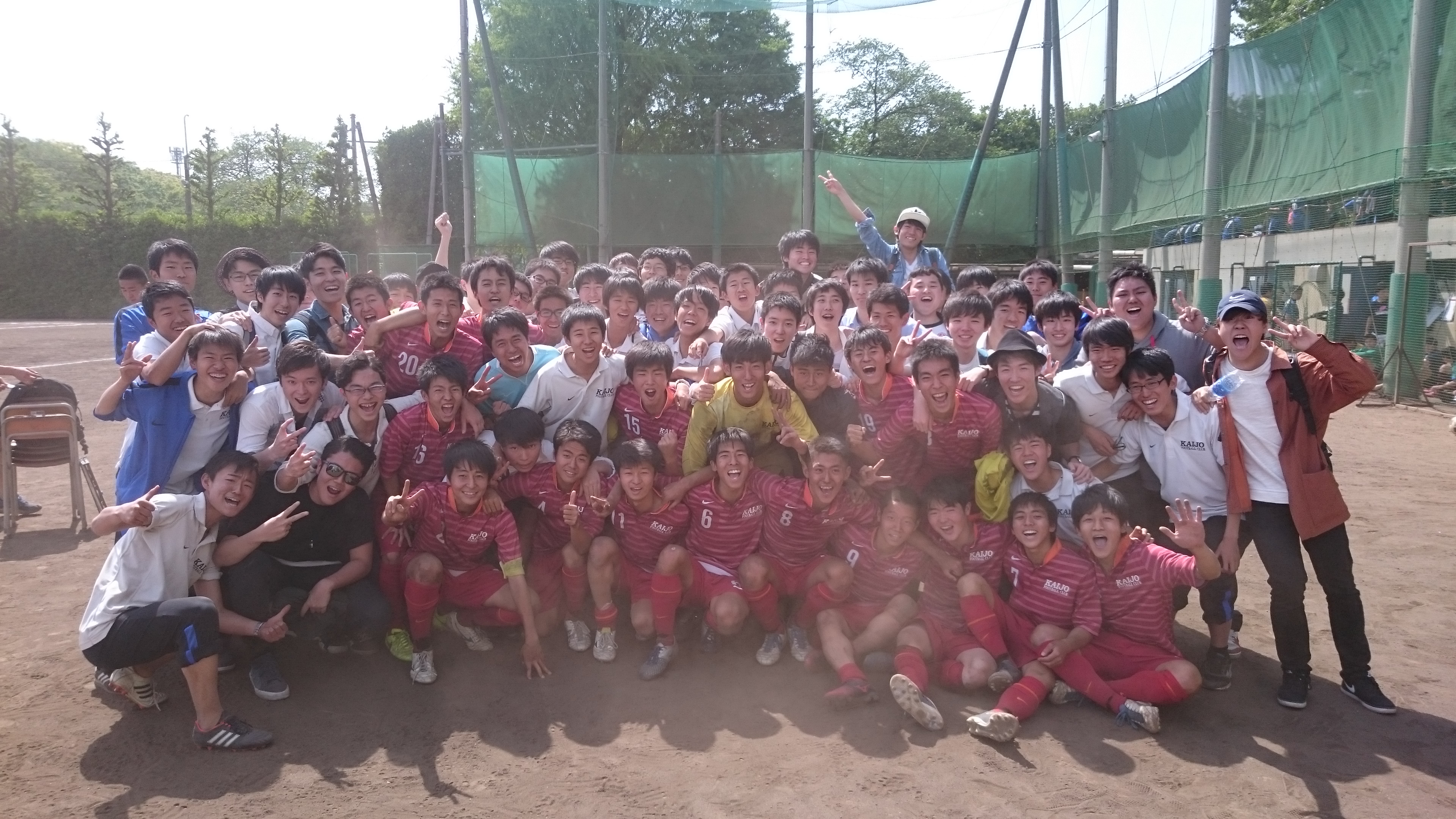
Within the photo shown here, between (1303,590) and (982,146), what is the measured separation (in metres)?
9.20

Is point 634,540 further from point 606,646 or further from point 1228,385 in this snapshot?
point 1228,385

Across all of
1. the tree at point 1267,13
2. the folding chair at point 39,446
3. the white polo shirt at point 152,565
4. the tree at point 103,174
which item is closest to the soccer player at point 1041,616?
the white polo shirt at point 152,565

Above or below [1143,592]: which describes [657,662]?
below

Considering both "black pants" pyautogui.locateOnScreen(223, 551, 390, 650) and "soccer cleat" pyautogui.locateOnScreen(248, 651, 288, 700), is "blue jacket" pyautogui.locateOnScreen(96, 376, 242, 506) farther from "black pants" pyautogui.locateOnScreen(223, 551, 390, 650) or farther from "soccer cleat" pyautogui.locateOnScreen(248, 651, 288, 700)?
"soccer cleat" pyautogui.locateOnScreen(248, 651, 288, 700)

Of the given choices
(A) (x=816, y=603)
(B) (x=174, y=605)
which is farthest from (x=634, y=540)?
(B) (x=174, y=605)

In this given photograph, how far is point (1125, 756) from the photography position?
3.23 meters

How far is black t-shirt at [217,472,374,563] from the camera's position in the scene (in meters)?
3.95

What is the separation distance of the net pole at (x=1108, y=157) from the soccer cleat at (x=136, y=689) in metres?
10.9

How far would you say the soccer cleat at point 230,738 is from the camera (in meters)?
3.26

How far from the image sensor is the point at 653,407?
4398mm

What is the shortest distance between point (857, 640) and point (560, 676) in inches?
50.3

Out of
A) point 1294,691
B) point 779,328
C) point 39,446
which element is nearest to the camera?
point 1294,691

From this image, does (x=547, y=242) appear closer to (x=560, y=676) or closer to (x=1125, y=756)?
(x=560, y=676)

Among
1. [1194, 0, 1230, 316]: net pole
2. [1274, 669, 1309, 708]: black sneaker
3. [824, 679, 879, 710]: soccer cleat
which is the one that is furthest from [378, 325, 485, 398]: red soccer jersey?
[1194, 0, 1230, 316]: net pole
